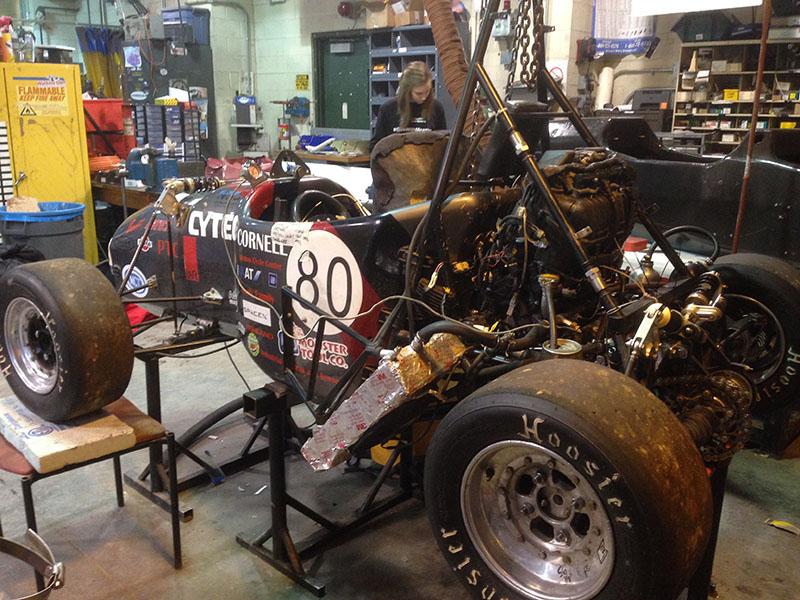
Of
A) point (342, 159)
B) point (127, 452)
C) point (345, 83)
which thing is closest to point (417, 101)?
point (342, 159)

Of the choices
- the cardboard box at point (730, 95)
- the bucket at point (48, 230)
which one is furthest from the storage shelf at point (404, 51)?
the bucket at point (48, 230)

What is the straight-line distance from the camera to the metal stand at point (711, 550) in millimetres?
2168

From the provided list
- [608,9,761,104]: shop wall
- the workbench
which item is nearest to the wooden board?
the workbench

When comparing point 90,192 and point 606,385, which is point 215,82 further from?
point 606,385

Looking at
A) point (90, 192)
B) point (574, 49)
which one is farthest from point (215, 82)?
point (574, 49)

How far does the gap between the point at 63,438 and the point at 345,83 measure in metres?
8.57

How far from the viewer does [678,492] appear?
1644mm

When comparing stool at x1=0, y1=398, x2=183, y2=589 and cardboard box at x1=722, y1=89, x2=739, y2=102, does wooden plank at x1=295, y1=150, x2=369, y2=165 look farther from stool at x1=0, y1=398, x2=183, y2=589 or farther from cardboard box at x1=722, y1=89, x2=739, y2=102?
stool at x1=0, y1=398, x2=183, y2=589

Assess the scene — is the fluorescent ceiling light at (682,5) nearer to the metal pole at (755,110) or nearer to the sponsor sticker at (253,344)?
the metal pole at (755,110)

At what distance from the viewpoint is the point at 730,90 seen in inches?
313

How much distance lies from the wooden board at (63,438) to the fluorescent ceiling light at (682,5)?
5497mm

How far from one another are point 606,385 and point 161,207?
7.43 ft

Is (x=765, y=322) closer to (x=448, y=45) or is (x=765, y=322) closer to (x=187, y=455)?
(x=448, y=45)

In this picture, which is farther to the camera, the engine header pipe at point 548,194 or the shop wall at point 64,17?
the shop wall at point 64,17
